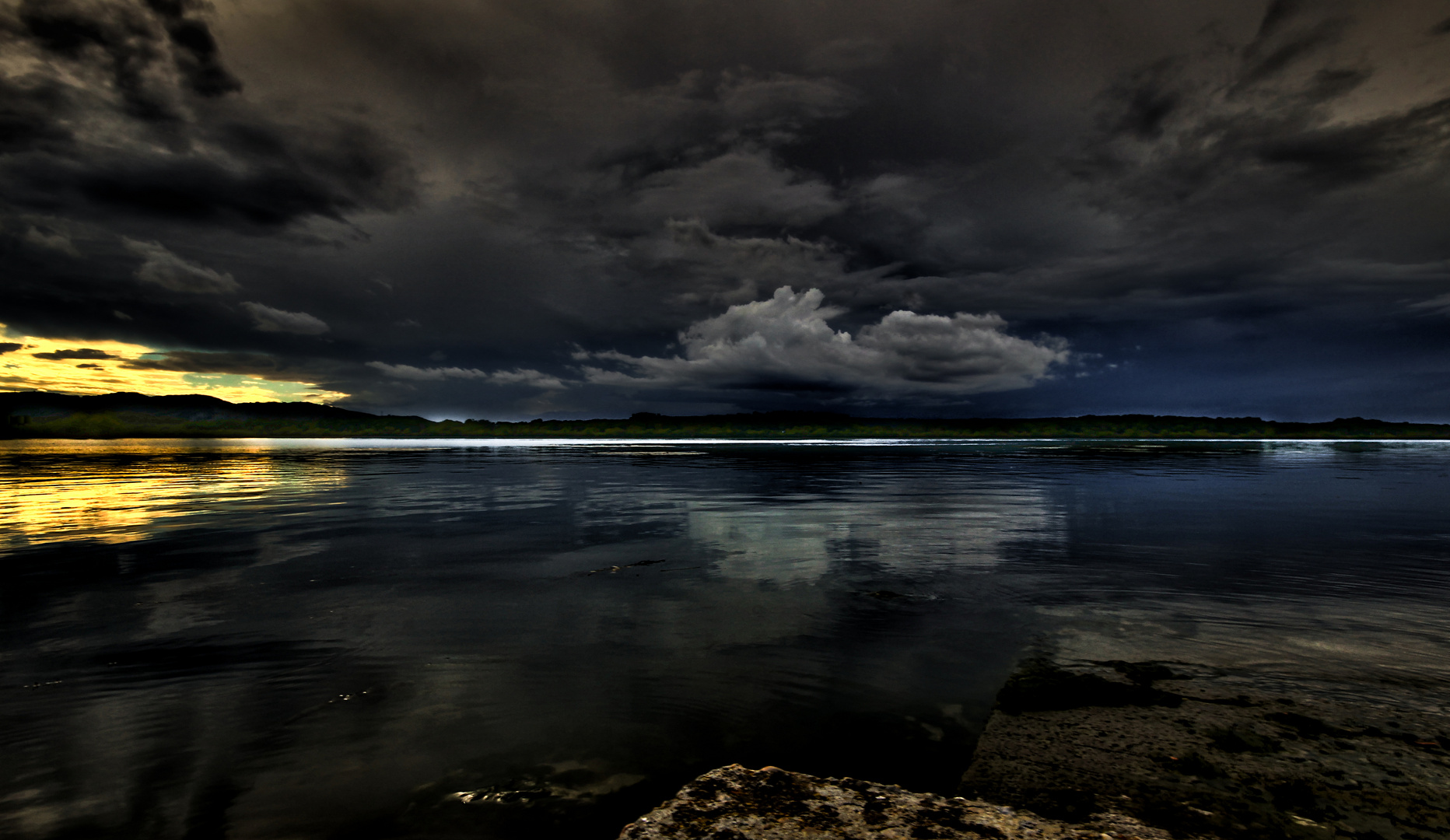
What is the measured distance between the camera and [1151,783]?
4.60 metres

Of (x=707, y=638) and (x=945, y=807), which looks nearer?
(x=945, y=807)

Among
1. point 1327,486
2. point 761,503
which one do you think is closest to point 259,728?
point 761,503

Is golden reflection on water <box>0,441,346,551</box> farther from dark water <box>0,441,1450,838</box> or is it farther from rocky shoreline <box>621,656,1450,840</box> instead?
rocky shoreline <box>621,656,1450,840</box>

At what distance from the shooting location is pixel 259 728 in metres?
5.78

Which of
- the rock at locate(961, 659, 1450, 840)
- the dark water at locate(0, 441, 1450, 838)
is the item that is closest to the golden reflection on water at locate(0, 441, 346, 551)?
the dark water at locate(0, 441, 1450, 838)

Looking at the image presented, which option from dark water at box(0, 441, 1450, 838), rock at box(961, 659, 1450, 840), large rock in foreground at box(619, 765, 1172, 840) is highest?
large rock in foreground at box(619, 765, 1172, 840)

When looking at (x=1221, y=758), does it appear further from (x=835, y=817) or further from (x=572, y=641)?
(x=572, y=641)

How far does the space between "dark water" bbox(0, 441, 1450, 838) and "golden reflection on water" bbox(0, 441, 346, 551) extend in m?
0.35

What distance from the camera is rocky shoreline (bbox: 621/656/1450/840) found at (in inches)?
157

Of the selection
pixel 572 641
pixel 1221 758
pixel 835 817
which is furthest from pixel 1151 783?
pixel 572 641

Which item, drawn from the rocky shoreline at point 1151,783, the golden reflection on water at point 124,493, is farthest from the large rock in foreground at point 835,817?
the golden reflection on water at point 124,493

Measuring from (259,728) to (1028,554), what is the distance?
1353 cm

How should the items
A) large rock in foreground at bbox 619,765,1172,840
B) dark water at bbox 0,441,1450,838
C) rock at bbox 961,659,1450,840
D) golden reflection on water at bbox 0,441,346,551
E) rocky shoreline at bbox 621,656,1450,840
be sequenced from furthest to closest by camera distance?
golden reflection on water at bbox 0,441,346,551, dark water at bbox 0,441,1450,838, rock at bbox 961,659,1450,840, rocky shoreline at bbox 621,656,1450,840, large rock in foreground at bbox 619,765,1172,840

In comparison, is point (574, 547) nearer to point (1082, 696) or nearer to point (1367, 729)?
point (1082, 696)
